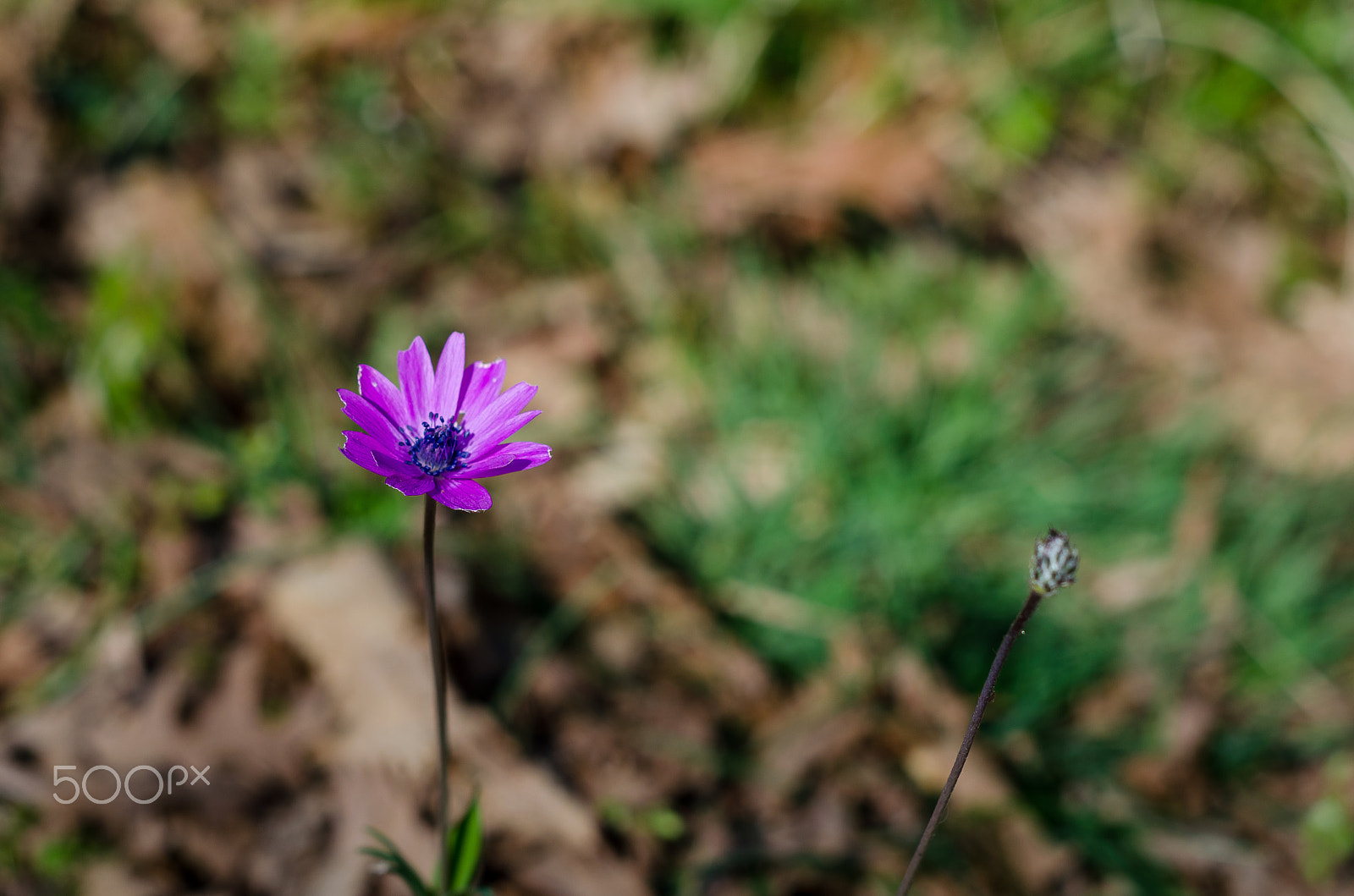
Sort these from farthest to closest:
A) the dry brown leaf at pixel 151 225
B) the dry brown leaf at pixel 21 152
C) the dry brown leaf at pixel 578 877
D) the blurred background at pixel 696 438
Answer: the dry brown leaf at pixel 21 152, the dry brown leaf at pixel 151 225, the blurred background at pixel 696 438, the dry brown leaf at pixel 578 877

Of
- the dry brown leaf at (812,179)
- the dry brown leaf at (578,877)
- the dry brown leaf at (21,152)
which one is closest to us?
the dry brown leaf at (578,877)

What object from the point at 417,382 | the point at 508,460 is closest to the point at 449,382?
the point at 417,382

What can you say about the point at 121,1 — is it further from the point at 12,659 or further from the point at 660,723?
the point at 660,723

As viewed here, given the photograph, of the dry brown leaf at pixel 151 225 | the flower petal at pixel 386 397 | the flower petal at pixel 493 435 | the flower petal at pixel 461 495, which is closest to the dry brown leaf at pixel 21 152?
the dry brown leaf at pixel 151 225

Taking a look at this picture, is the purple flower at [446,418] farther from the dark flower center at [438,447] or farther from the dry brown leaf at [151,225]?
the dry brown leaf at [151,225]

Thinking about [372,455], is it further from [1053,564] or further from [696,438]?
[696,438]

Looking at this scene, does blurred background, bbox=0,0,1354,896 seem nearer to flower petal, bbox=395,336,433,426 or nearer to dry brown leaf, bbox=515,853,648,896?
dry brown leaf, bbox=515,853,648,896

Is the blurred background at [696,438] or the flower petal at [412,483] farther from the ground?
the blurred background at [696,438]
